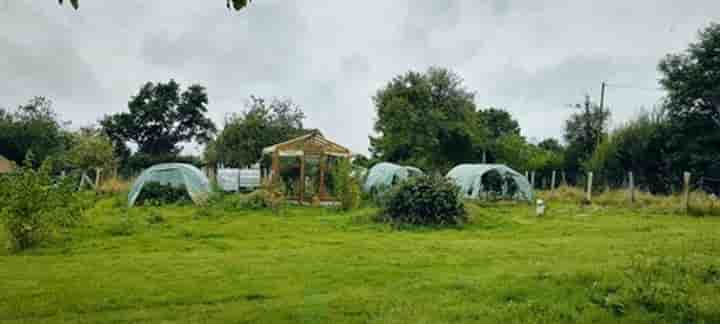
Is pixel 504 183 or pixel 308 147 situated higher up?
pixel 308 147

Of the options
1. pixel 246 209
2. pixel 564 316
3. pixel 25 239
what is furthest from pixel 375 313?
pixel 246 209

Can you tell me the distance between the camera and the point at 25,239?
22.3ft

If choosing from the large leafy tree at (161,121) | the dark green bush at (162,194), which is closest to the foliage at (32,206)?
the dark green bush at (162,194)

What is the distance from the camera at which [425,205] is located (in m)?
10.4

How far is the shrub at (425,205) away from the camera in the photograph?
1033 centimetres

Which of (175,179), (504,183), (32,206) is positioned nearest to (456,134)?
(504,183)

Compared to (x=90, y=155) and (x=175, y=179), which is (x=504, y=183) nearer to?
(x=175, y=179)

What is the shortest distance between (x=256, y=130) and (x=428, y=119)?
32.5ft

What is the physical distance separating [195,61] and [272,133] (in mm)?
10339

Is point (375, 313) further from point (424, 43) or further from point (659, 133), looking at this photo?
point (659, 133)

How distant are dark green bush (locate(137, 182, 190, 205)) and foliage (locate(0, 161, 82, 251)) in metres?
7.40

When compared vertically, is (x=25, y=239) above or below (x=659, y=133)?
below

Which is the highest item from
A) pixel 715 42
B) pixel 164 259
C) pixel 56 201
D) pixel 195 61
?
pixel 715 42

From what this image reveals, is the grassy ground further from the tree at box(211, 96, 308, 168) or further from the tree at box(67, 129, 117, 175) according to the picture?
the tree at box(67, 129, 117, 175)
